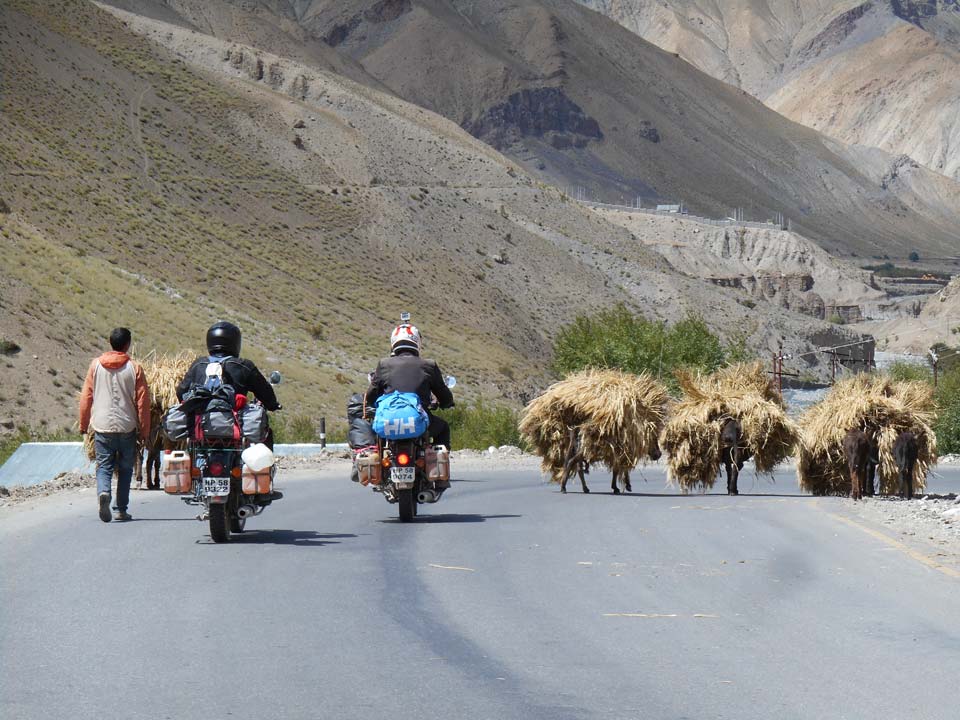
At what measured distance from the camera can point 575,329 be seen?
70000 mm

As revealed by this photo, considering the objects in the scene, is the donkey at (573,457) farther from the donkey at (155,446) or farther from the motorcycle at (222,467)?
the motorcycle at (222,467)

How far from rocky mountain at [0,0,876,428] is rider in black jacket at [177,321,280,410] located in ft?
118

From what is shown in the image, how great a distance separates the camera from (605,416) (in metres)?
22.6

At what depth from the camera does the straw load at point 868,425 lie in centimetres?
2119

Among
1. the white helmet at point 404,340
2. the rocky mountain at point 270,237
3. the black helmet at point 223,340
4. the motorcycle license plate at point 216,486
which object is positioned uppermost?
the rocky mountain at point 270,237

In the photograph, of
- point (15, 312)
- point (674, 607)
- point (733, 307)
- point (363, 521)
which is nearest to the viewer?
point (674, 607)

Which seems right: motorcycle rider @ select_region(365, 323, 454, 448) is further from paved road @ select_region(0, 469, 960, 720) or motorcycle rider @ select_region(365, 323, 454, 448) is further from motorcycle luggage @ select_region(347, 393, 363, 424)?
paved road @ select_region(0, 469, 960, 720)

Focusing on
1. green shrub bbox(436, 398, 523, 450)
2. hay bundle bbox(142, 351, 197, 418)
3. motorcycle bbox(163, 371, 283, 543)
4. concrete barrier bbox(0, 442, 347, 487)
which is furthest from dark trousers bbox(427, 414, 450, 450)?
green shrub bbox(436, 398, 523, 450)

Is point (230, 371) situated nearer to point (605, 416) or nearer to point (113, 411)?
point (113, 411)

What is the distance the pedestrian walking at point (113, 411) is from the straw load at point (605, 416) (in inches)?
339

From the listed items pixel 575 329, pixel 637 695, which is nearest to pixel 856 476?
pixel 637 695

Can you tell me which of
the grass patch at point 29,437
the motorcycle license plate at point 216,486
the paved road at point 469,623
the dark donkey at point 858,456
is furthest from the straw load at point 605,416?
the grass patch at point 29,437

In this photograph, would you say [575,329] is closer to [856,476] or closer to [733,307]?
[733,307]

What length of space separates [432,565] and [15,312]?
4733 cm
